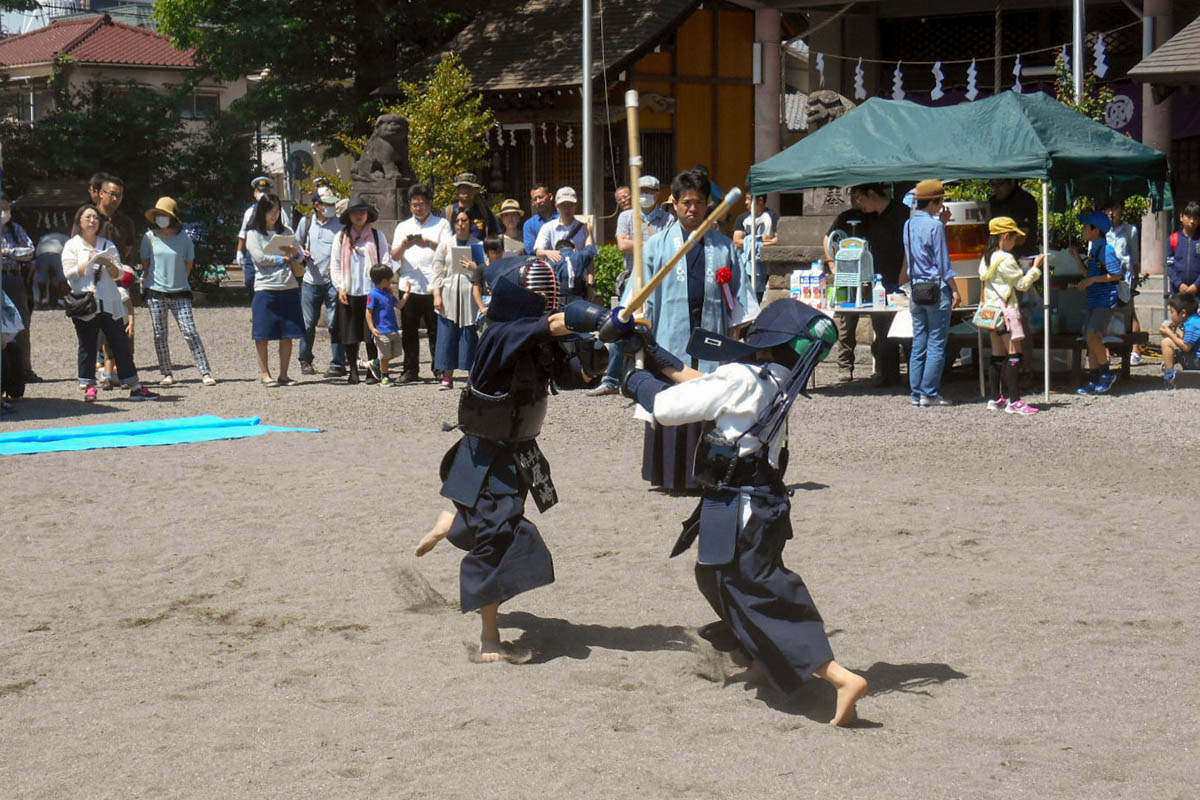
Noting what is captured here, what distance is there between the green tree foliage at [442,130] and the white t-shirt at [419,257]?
800cm

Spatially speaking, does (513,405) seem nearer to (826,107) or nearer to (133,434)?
(133,434)

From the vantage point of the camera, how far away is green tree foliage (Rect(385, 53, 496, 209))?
22.3 metres

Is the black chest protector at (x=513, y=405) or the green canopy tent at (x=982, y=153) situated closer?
the black chest protector at (x=513, y=405)

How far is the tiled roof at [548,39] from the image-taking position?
78.7ft

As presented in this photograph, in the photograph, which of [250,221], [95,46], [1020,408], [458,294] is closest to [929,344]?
[1020,408]

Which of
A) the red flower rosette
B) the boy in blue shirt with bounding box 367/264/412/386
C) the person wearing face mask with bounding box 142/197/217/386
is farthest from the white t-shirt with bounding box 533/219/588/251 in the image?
the red flower rosette

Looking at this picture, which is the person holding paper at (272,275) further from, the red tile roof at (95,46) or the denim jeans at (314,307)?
the red tile roof at (95,46)

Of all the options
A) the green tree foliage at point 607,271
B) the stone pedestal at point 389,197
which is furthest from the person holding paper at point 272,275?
the green tree foliage at point 607,271

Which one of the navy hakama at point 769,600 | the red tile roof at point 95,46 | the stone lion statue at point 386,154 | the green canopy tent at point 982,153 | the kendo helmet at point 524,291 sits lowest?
the navy hakama at point 769,600

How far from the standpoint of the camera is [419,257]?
45.8 feet

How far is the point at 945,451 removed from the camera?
33.9ft

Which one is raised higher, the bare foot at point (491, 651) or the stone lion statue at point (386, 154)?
the stone lion statue at point (386, 154)

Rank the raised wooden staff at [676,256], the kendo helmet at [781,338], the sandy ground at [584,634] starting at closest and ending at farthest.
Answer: the sandy ground at [584,634]
the raised wooden staff at [676,256]
the kendo helmet at [781,338]

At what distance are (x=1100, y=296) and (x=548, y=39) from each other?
14311 millimetres
